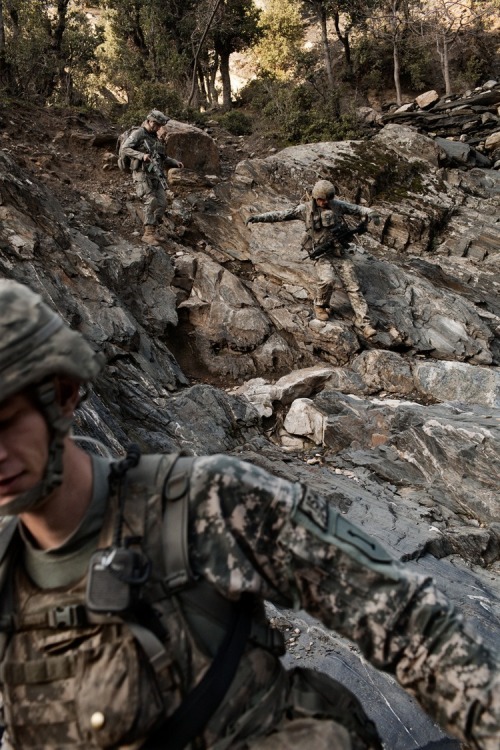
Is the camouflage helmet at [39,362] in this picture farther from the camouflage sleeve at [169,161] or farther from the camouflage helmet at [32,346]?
the camouflage sleeve at [169,161]

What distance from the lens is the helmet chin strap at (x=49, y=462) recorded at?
1.30 metres

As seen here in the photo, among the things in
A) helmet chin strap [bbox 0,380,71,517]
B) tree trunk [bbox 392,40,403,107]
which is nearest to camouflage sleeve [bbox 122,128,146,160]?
helmet chin strap [bbox 0,380,71,517]

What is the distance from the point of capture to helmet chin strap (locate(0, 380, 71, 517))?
1.30 m

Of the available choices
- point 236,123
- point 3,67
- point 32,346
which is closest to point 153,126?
point 3,67

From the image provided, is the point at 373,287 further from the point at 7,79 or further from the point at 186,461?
the point at 7,79

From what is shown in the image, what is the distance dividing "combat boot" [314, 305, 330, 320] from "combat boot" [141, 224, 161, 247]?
12.8 ft

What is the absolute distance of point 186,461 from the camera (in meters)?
1.51

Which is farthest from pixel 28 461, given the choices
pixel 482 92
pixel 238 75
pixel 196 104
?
pixel 238 75

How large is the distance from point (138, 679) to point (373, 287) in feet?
38.5

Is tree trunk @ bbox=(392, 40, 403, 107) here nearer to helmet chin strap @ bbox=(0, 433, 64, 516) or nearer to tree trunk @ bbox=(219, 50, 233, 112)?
tree trunk @ bbox=(219, 50, 233, 112)

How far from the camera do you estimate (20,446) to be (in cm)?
130

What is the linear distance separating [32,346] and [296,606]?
3.11 ft

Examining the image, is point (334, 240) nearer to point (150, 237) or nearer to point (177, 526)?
point (150, 237)

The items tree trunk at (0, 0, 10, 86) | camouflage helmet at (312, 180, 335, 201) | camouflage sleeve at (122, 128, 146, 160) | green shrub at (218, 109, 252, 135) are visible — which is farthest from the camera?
green shrub at (218, 109, 252, 135)
